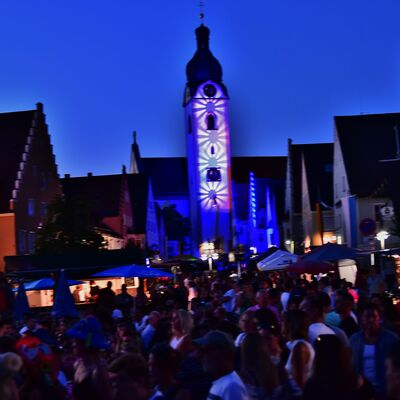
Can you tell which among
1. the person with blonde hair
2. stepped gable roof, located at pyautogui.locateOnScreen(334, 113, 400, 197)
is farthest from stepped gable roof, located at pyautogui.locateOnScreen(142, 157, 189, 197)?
the person with blonde hair

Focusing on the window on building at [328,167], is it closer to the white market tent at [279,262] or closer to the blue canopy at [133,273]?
the white market tent at [279,262]

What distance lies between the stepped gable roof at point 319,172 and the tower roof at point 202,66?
1947 inches

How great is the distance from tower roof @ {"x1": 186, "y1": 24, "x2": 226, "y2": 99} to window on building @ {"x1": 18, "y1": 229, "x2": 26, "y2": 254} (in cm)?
6745

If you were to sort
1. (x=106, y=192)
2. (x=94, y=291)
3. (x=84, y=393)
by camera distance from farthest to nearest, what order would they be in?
(x=106, y=192)
(x=94, y=291)
(x=84, y=393)

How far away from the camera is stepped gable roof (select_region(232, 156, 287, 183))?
150m

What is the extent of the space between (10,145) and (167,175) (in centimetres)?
Result: 8593

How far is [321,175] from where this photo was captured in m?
66.6

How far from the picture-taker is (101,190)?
78.8 m

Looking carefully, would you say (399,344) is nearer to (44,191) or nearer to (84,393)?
(84,393)

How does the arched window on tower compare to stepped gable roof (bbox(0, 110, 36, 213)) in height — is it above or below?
above

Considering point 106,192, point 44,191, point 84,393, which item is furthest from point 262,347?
point 106,192

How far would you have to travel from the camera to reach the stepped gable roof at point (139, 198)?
280 feet

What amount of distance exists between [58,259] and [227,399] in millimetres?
24767

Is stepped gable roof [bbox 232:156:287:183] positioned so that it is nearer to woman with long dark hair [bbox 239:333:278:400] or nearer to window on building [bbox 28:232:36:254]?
window on building [bbox 28:232:36:254]
